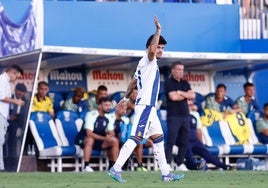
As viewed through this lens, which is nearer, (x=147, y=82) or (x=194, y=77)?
(x=147, y=82)

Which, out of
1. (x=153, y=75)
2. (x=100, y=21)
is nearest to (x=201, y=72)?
(x=100, y=21)

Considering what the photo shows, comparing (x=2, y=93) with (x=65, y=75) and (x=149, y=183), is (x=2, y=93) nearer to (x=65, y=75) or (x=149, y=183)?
(x=65, y=75)

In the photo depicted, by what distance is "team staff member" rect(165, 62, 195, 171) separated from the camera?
22047 mm

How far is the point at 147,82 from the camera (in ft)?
52.8

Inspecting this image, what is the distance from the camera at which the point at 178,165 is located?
2245 cm

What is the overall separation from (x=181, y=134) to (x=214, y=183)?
696cm

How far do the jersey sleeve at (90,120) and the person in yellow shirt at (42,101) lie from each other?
80 cm

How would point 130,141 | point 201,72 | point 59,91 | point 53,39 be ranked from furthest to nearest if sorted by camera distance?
point 201,72
point 59,91
point 53,39
point 130,141

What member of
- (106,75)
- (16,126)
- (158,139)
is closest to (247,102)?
(106,75)

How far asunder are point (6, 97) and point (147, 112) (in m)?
6.37

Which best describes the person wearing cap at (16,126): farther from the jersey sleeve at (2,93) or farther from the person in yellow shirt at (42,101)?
the person in yellow shirt at (42,101)

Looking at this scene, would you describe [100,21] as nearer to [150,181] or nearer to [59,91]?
[59,91]

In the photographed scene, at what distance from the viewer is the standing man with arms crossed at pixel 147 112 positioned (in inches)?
624

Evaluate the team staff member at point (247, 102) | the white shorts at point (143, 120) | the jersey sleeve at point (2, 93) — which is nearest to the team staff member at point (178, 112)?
the jersey sleeve at point (2, 93)
